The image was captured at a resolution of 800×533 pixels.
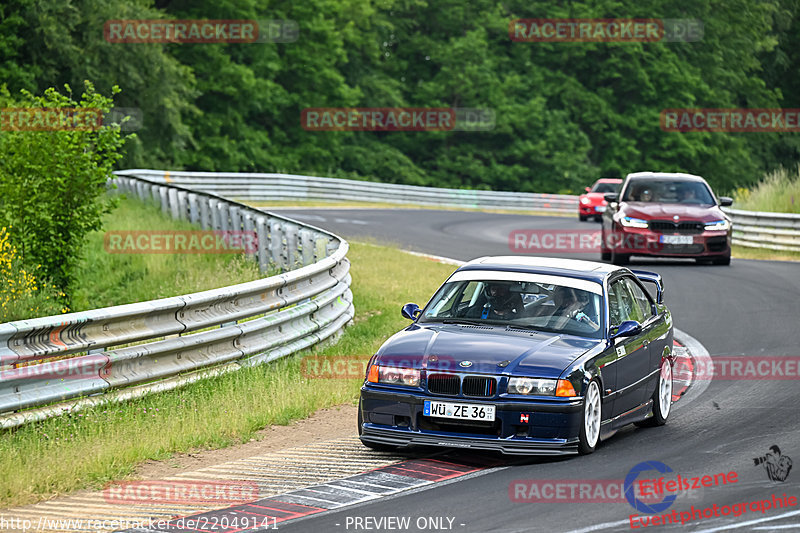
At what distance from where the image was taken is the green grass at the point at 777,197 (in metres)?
30.1

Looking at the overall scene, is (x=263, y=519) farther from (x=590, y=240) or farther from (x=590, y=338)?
(x=590, y=240)

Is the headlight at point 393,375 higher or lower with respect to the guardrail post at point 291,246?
higher

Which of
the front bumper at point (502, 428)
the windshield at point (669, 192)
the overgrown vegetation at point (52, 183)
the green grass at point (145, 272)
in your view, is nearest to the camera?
the front bumper at point (502, 428)

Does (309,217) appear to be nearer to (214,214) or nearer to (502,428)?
(214,214)

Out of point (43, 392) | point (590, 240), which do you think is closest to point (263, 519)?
point (43, 392)

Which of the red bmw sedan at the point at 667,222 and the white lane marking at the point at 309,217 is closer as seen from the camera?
the red bmw sedan at the point at 667,222

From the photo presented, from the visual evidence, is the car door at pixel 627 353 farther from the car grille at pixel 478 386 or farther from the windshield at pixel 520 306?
the car grille at pixel 478 386

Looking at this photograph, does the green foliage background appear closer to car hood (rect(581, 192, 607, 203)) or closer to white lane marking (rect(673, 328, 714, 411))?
car hood (rect(581, 192, 607, 203))

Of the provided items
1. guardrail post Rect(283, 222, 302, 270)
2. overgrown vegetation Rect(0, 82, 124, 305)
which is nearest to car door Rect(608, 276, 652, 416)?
guardrail post Rect(283, 222, 302, 270)

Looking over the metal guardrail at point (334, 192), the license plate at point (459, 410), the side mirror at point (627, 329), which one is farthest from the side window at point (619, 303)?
the metal guardrail at point (334, 192)

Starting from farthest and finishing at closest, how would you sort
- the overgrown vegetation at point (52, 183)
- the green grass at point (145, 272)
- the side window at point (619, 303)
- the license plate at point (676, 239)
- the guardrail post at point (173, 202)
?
the guardrail post at point (173, 202), the license plate at point (676, 239), the green grass at point (145, 272), the overgrown vegetation at point (52, 183), the side window at point (619, 303)

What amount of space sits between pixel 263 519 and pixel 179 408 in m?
3.16

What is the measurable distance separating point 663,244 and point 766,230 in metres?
6.84

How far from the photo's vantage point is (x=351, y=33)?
57531 millimetres
